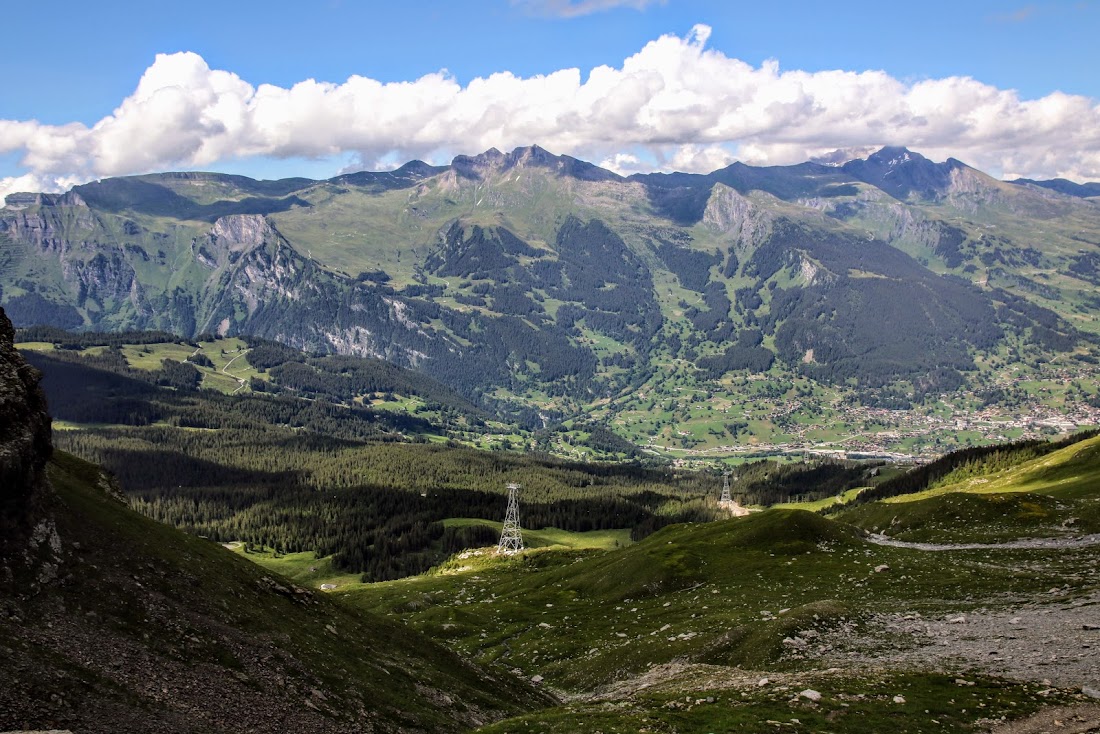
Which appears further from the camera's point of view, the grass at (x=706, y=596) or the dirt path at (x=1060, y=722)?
the grass at (x=706, y=596)

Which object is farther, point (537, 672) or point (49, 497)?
point (537, 672)

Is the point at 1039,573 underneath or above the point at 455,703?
above

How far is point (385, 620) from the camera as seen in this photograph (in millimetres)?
63250

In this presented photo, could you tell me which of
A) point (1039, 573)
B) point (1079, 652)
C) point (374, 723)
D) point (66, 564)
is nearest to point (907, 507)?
point (1039, 573)

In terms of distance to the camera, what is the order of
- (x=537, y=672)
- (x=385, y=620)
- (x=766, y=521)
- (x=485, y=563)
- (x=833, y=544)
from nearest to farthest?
(x=385, y=620), (x=537, y=672), (x=833, y=544), (x=766, y=521), (x=485, y=563)

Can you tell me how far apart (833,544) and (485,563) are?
273 ft

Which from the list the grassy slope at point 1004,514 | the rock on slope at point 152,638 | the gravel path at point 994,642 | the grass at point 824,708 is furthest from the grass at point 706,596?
the rock on slope at point 152,638

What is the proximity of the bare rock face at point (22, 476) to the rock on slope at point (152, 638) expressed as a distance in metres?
0.08

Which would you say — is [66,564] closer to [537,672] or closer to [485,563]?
[537,672]

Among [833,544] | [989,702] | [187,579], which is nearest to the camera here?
[989,702]

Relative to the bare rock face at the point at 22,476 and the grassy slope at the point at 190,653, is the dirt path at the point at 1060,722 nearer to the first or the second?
the grassy slope at the point at 190,653

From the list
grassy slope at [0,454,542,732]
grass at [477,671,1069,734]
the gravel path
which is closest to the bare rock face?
grassy slope at [0,454,542,732]

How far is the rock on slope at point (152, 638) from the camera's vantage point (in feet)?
106

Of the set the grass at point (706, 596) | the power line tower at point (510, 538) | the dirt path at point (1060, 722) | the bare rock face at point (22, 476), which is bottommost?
the power line tower at point (510, 538)
